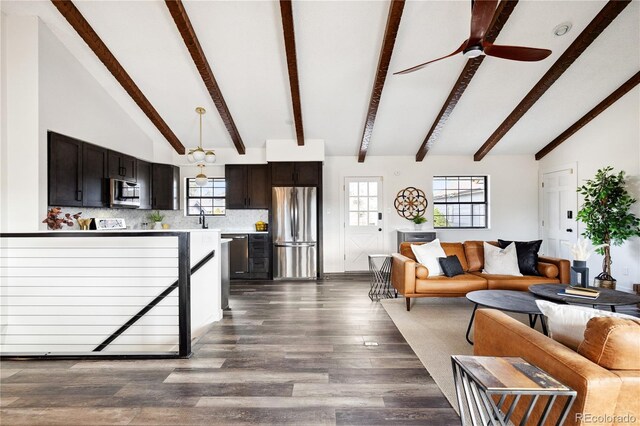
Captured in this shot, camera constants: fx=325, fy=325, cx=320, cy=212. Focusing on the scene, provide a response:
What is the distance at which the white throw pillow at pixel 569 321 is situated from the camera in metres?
1.54

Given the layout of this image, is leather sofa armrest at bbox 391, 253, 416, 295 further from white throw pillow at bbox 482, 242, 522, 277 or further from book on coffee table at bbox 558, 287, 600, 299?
book on coffee table at bbox 558, 287, 600, 299

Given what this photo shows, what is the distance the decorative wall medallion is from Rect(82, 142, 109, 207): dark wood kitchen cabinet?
5.26 metres

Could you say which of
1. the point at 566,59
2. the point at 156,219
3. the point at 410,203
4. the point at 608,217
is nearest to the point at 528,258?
the point at 608,217

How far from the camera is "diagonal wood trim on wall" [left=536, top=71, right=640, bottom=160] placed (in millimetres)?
4662

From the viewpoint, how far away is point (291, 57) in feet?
13.6

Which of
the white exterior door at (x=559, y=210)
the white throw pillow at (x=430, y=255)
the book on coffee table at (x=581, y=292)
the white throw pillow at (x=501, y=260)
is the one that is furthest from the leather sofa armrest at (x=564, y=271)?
the white exterior door at (x=559, y=210)

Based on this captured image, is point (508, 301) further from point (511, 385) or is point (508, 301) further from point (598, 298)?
point (511, 385)

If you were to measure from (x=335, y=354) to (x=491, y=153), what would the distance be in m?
5.96

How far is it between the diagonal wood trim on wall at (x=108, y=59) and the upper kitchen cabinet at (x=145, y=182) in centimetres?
67

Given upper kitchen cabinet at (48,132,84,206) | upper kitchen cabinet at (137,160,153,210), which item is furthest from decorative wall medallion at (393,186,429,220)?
upper kitchen cabinet at (48,132,84,206)

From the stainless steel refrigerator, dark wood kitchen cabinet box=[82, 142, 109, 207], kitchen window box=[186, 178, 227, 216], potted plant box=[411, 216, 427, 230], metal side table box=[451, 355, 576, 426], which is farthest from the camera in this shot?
kitchen window box=[186, 178, 227, 216]

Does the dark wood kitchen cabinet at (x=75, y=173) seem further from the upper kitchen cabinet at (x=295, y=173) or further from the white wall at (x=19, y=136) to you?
the upper kitchen cabinet at (x=295, y=173)

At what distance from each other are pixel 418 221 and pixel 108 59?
19.0ft

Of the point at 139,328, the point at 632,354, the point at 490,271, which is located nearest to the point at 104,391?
the point at 139,328
